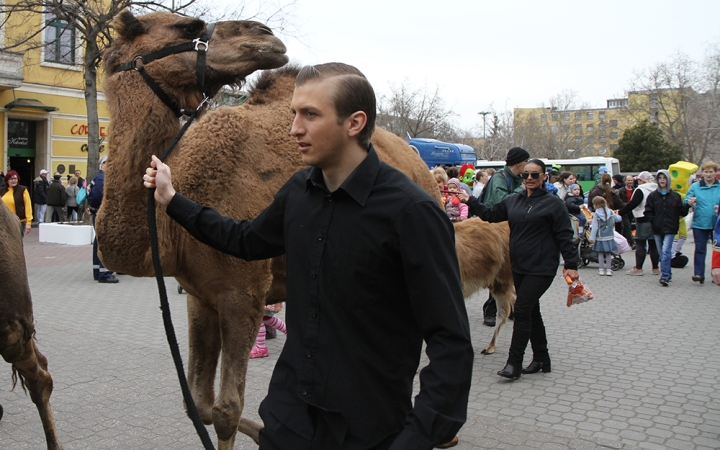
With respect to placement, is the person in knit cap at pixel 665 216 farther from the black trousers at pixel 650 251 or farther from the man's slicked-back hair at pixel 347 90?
the man's slicked-back hair at pixel 347 90

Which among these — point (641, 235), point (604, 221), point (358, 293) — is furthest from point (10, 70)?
point (358, 293)

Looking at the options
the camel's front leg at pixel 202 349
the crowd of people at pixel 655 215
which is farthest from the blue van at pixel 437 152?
the camel's front leg at pixel 202 349

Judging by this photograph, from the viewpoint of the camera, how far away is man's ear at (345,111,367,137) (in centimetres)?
199

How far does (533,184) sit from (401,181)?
4636mm

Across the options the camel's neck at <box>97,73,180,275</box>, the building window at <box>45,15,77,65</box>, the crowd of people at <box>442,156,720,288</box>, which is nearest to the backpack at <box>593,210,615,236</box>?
the crowd of people at <box>442,156,720,288</box>

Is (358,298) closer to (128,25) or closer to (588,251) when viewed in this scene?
(128,25)

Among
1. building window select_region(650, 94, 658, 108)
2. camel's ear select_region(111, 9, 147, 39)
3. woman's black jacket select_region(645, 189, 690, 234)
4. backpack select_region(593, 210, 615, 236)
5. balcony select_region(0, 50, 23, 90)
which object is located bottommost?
backpack select_region(593, 210, 615, 236)

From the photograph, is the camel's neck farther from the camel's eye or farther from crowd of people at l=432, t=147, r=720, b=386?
crowd of people at l=432, t=147, r=720, b=386

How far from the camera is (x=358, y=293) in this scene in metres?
1.93

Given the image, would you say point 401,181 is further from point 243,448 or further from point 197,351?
point 243,448

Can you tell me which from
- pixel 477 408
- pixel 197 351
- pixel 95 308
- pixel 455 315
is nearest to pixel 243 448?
pixel 197 351

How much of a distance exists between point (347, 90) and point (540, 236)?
15.5 ft

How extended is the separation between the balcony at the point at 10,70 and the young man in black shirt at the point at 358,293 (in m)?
26.4

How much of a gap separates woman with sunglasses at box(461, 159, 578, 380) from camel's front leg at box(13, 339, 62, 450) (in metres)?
3.95
